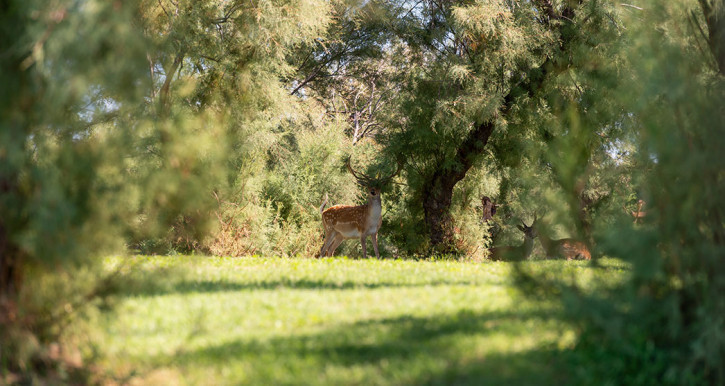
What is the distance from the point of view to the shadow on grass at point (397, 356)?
183 inches

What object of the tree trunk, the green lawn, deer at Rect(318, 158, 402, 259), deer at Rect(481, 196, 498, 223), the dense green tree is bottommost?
deer at Rect(481, 196, 498, 223)

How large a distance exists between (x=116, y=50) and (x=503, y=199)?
68.2 ft

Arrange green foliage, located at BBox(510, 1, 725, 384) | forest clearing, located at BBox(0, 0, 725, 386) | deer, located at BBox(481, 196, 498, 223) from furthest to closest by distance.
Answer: deer, located at BBox(481, 196, 498, 223), green foliage, located at BBox(510, 1, 725, 384), forest clearing, located at BBox(0, 0, 725, 386)

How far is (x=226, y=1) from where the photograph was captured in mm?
15930

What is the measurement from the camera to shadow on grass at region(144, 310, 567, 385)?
4.64 metres

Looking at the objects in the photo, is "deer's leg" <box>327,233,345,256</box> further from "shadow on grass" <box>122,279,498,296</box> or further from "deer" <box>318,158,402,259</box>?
"shadow on grass" <box>122,279,498,296</box>

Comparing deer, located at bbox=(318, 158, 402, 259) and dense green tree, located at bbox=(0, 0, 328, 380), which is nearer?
dense green tree, located at bbox=(0, 0, 328, 380)

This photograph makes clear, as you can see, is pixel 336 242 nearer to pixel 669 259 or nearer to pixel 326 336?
pixel 326 336

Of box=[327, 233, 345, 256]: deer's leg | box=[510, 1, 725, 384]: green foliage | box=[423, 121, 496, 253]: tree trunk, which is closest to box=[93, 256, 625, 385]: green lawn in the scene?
box=[510, 1, 725, 384]: green foliage

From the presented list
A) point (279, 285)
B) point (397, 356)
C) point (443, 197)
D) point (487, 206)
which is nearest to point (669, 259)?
point (397, 356)

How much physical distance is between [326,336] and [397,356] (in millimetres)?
751

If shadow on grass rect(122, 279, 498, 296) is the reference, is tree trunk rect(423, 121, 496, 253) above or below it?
below

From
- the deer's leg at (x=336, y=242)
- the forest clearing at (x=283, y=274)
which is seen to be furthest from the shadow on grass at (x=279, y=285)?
the deer's leg at (x=336, y=242)

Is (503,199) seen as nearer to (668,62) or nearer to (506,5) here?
(506,5)
